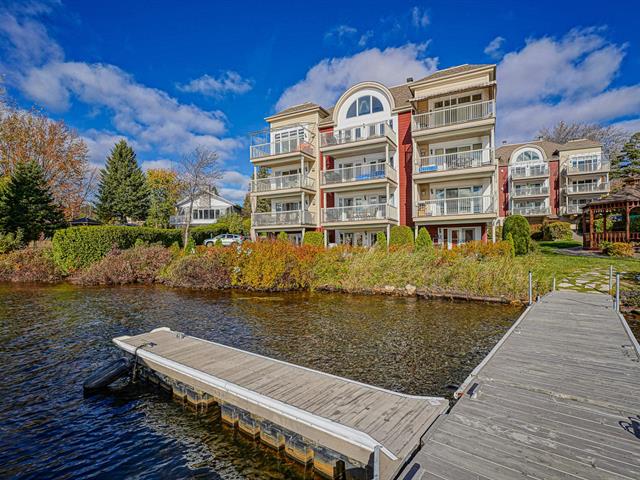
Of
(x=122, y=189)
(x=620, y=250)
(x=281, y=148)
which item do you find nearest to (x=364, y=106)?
(x=281, y=148)

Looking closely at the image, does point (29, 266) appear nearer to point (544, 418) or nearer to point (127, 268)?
point (127, 268)

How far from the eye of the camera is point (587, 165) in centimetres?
4153

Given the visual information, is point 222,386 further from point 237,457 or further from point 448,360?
point 448,360

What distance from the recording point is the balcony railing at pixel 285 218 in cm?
2828

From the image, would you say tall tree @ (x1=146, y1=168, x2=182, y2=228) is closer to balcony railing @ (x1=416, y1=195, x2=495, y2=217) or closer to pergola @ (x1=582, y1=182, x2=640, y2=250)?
balcony railing @ (x1=416, y1=195, x2=495, y2=217)

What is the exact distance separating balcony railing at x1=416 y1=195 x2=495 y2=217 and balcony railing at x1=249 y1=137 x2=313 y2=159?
11043mm

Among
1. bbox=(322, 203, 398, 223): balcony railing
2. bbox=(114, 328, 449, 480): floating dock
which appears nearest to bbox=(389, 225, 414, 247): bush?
bbox=(322, 203, 398, 223): balcony railing

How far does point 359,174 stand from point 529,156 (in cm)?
3025

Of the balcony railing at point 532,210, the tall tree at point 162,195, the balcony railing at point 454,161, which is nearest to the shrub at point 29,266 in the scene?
the tall tree at point 162,195

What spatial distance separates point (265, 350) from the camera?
31.0 feet

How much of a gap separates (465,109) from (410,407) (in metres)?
24.0

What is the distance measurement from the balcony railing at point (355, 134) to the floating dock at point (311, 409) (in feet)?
73.6

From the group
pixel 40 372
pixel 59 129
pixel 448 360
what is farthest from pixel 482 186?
pixel 59 129

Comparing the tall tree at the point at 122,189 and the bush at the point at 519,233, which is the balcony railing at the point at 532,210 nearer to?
the bush at the point at 519,233
